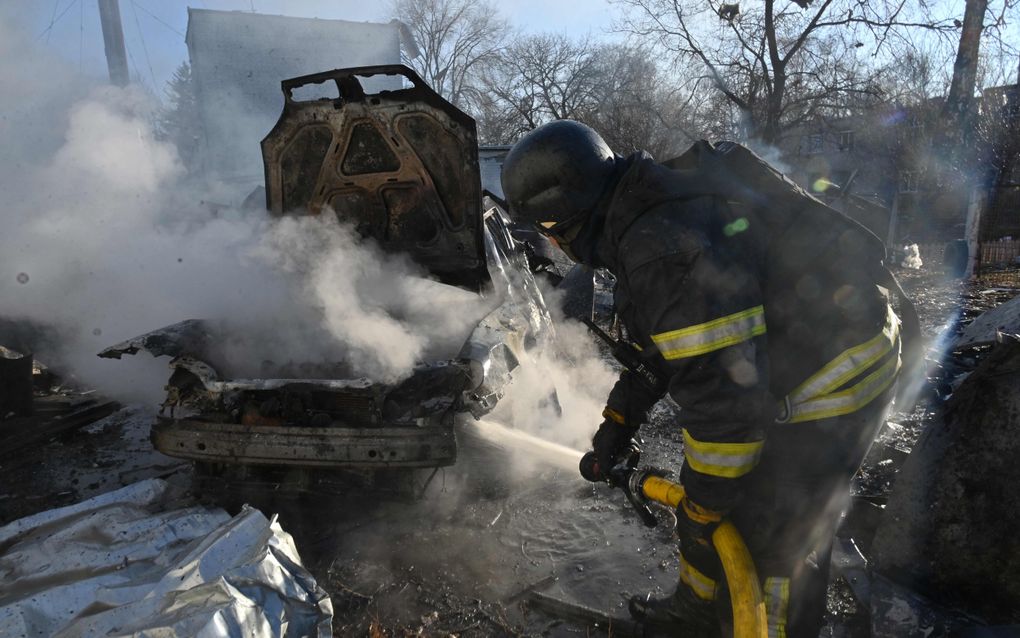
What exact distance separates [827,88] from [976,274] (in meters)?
7.13

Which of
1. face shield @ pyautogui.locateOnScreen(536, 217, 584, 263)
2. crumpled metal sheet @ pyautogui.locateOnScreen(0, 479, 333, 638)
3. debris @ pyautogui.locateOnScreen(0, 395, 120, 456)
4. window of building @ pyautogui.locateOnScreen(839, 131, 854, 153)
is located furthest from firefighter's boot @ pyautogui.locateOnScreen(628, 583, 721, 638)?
window of building @ pyautogui.locateOnScreen(839, 131, 854, 153)

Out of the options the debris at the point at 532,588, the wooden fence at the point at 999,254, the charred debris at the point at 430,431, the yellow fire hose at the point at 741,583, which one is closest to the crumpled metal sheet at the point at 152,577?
the charred debris at the point at 430,431

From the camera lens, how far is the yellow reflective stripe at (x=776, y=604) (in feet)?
6.56

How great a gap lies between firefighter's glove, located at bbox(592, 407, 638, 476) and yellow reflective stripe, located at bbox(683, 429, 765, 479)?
0.65m

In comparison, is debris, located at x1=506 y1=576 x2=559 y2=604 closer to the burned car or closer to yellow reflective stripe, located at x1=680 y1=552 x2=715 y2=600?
the burned car

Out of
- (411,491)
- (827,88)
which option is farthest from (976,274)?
(411,491)

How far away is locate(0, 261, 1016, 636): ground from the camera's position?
2.77 m

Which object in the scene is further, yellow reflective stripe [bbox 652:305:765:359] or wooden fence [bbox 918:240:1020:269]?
wooden fence [bbox 918:240:1020:269]

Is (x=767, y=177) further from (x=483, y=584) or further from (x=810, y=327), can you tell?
(x=483, y=584)

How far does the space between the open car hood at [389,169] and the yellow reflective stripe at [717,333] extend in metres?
2.95

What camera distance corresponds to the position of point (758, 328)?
1806 mm

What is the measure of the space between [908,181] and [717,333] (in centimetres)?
2840

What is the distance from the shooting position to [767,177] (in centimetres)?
212

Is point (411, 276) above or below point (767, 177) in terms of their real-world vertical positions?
below
